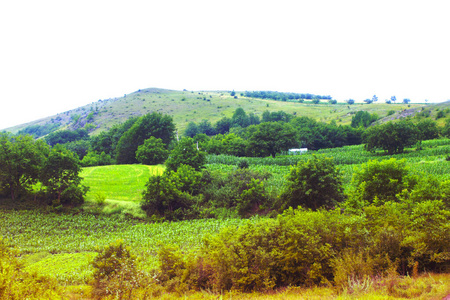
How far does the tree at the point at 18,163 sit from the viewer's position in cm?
2847

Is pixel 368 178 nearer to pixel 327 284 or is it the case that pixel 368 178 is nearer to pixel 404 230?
pixel 404 230

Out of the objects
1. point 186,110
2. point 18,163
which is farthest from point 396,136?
point 186,110

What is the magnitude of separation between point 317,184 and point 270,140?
3497cm

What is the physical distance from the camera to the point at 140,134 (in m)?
60.2

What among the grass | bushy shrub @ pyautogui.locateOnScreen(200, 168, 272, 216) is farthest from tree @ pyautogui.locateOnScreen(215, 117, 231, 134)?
bushy shrub @ pyautogui.locateOnScreen(200, 168, 272, 216)

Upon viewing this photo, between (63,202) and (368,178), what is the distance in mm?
30953

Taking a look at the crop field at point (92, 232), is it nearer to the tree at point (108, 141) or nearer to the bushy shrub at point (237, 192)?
the bushy shrub at point (237, 192)

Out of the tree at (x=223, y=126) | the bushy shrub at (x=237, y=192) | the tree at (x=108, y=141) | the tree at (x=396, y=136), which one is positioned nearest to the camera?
the bushy shrub at (x=237, y=192)

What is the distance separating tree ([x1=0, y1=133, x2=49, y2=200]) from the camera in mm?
28469

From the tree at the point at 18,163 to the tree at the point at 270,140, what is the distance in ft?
132

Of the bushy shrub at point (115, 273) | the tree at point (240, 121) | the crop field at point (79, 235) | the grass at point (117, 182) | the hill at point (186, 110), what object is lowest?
the crop field at point (79, 235)

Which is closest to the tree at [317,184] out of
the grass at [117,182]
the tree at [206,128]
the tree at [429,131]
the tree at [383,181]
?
the tree at [383,181]

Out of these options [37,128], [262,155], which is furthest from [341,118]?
[37,128]

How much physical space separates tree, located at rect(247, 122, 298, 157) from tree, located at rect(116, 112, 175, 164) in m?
20.0
